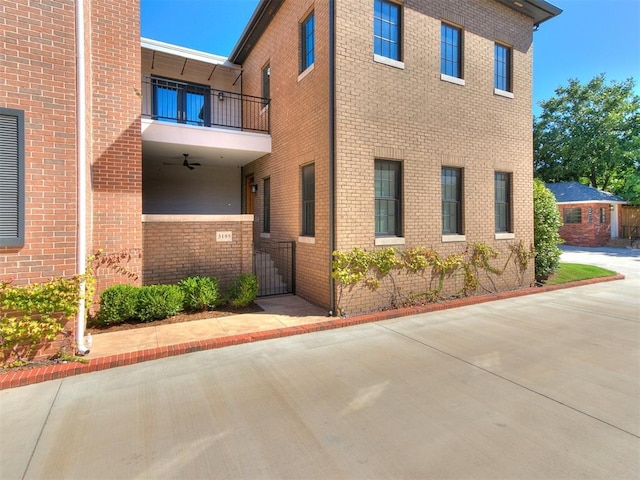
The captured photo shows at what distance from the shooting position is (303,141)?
27.0 feet

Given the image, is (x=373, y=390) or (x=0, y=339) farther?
(x=0, y=339)

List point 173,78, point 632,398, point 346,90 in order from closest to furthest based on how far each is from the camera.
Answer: point 632,398 → point 346,90 → point 173,78

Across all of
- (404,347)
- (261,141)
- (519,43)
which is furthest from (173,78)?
(404,347)

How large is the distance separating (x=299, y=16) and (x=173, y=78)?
19.1 feet

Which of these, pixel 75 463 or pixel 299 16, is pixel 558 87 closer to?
pixel 299 16

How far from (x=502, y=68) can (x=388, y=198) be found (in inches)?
210

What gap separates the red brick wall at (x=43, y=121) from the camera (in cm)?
451

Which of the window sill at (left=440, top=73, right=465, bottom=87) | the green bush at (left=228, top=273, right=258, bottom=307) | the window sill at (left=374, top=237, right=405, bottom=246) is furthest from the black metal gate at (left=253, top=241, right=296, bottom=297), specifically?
the window sill at (left=440, top=73, right=465, bottom=87)

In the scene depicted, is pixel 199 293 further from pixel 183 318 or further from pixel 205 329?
pixel 205 329

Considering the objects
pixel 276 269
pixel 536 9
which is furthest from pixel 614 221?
pixel 276 269

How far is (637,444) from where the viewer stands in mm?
→ 2967

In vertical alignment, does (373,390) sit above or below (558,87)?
below

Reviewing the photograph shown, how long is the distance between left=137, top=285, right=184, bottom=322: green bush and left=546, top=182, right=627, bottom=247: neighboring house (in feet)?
85.9

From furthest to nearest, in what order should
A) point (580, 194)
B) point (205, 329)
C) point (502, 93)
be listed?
point (580, 194) → point (502, 93) → point (205, 329)
